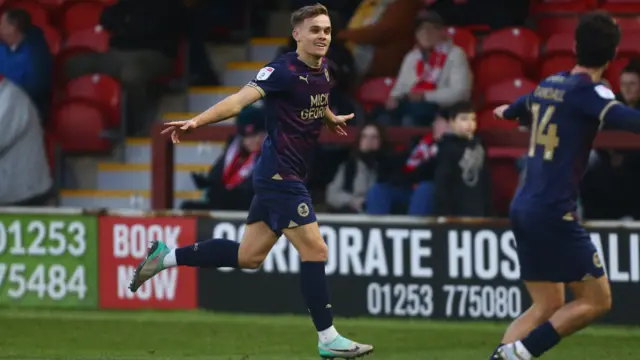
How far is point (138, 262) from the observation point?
1169 cm

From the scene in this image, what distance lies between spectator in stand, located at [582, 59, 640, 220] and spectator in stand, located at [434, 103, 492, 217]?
764 millimetres

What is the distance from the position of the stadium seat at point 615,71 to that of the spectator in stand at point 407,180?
1.75m

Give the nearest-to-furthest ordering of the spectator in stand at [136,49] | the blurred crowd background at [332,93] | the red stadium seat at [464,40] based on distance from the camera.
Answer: the blurred crowd background at [332,93]
the red stadium seat at [464,40]
the spectator in stand at [136,49]

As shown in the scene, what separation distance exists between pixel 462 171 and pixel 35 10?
5.74m

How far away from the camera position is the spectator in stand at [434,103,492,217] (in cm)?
1105

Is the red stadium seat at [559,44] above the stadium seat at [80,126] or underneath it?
above

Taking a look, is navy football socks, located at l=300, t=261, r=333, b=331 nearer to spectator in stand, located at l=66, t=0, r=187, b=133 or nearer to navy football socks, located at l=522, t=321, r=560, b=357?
navy football socks, located at l=522, t=321, r=560, b=357

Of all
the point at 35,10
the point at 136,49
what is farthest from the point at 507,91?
the point at 35,10

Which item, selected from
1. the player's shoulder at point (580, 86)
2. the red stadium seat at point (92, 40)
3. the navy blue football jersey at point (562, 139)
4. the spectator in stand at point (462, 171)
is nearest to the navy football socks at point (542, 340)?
the navy blue football jersey at point (562, 139)

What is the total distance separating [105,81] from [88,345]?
4.82 meters

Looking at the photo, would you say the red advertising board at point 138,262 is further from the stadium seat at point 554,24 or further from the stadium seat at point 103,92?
the stadium seat at point 554,24

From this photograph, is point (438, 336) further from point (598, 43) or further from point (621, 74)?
point (598, 43)

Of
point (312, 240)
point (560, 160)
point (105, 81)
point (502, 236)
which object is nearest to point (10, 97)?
point (105, 81)

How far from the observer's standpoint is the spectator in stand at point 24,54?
13703mm
